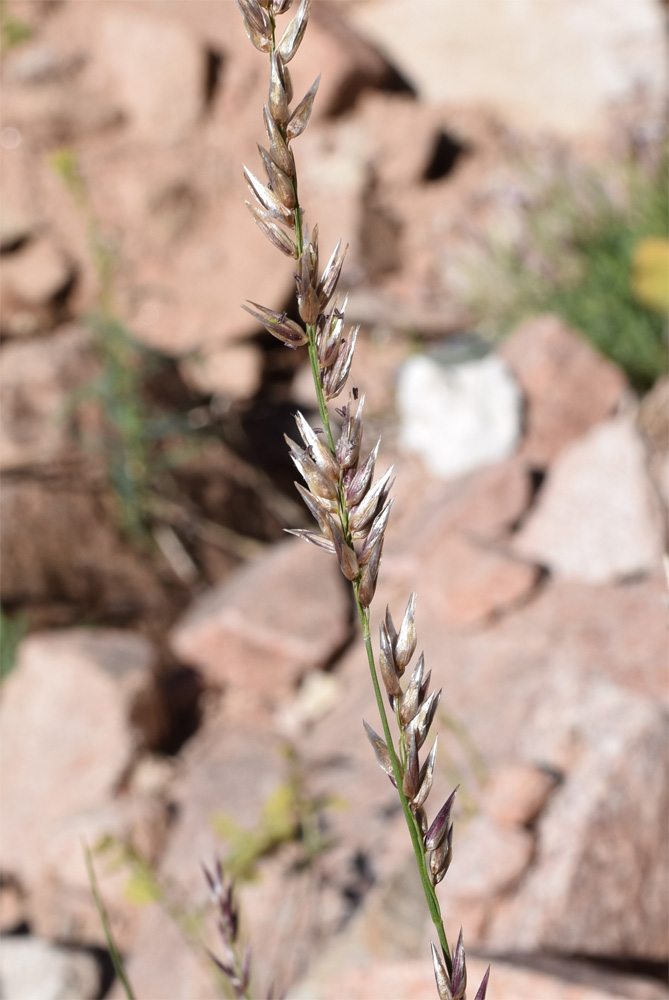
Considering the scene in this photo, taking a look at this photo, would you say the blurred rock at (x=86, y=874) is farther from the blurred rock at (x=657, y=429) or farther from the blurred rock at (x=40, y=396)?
the blurred rock at (x=657, y=429)

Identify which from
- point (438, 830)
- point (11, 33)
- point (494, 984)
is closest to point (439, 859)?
point (438, 830)

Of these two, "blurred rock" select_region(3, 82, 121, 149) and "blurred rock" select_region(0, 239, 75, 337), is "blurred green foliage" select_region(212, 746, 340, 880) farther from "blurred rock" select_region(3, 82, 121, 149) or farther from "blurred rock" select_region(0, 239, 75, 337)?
"blurred rock" select_region(3, 82, 121, 149)

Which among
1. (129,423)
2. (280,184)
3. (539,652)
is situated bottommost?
(539,652)

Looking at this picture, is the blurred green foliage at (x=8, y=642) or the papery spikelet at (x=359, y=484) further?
the blurred green foliage at (x=8, y=642)

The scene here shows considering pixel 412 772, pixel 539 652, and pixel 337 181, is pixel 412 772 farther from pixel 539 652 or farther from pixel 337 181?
pixel 337 181

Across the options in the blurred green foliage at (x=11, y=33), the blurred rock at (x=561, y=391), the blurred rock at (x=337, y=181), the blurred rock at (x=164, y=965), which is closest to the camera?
the blurred rock at (x=164, y=965)

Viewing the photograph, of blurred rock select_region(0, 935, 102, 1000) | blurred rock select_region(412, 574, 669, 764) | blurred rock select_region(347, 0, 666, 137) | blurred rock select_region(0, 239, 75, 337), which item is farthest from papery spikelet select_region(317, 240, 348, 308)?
blurred rock select_region(347, 0, 666, 137)

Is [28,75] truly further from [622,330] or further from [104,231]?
[622,330]

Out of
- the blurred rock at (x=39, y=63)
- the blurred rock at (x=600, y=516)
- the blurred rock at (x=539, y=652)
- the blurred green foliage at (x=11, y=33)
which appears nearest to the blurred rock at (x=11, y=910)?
the blurred rock at (x=539, y=652)
